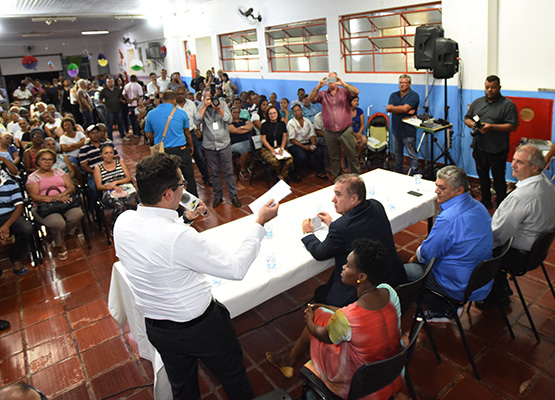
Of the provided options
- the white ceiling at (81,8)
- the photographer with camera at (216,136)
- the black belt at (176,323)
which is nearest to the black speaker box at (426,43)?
the photographer with camera at (216,136)

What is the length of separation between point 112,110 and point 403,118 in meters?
7.86

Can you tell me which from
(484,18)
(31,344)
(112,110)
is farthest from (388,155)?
(112,110)

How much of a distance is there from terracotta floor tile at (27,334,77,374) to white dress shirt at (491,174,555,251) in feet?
10.7

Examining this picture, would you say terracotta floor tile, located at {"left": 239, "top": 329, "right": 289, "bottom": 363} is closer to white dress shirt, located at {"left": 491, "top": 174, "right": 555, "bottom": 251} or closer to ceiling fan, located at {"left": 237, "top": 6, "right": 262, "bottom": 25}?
white dress shirt, located at {"left": 491, "top": 174, "right": 555, "bottom": 251}

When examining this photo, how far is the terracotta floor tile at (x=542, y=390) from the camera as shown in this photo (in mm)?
2422

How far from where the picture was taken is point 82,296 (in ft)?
12.9

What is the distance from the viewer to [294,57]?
9.71 meters

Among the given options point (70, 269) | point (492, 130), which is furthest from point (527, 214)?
point (70, 269)

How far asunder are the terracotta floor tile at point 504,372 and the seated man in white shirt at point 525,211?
0.45 metres

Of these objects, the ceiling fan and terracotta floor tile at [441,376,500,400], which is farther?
the ceiling fan

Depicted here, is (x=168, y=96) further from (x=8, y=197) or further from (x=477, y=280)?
(x=477, y=280)

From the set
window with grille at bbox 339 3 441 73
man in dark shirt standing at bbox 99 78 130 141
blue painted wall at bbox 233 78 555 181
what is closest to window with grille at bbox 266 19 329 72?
window with grille at bbox 339 3 441 73

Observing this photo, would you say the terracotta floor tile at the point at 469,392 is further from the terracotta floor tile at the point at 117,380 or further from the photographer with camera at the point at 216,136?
the photographer with camera at the point at 216,136

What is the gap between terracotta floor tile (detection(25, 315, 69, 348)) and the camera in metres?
3.35
